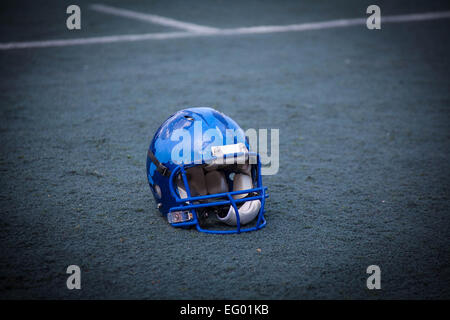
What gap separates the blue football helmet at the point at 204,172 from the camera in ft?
7.41

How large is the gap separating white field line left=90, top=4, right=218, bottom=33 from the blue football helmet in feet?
14.0

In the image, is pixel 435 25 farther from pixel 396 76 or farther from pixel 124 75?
pixel 124 75

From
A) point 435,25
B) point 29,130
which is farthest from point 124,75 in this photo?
point 435,25

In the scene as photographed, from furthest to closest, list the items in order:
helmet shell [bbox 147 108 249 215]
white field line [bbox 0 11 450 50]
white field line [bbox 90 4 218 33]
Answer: white field line [bbox 90 4 218 33]
white field line [bbox 0 11 450 50]
helmet shell [bbox 147 108 249 215]

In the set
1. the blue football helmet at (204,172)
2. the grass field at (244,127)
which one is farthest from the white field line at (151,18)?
the blue football helmet at (204,172)

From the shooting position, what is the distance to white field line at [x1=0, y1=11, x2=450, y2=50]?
574 cm

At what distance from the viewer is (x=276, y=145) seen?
3.52 metres

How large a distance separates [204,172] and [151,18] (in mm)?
5048

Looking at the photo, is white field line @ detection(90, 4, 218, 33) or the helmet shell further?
white field line @ detection(90, 4, 218, 33)

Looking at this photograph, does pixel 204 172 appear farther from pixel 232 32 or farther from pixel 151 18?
pixel 151 18

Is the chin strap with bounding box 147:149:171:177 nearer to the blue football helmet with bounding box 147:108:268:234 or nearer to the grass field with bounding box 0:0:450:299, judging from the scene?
the blue football helmet with bounding box 147:108:268:234

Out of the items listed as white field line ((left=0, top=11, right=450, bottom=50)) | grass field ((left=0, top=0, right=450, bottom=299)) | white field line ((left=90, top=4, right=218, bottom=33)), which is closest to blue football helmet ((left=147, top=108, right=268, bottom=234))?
grass field ((left=0, top=0, right=450, bottom=299))

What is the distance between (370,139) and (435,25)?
12.3 feet

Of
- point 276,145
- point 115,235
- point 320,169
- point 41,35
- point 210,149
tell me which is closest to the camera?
point 210,149
